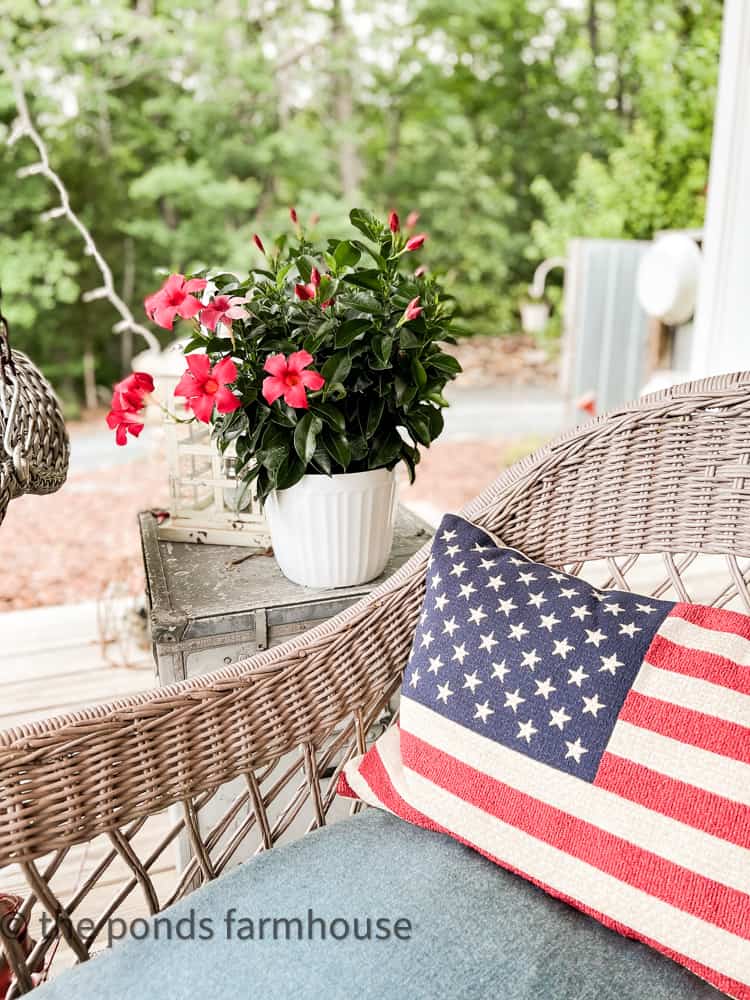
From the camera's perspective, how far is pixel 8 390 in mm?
973

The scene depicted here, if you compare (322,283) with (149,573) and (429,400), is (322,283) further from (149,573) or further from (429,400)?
(149,573)

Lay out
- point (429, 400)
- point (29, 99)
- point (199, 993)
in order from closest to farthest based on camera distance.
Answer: point (199, 993)
point (429, 400)
point (29, 99)

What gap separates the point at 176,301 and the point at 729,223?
1919 millimetres

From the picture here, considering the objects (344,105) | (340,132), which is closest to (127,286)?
(340,132)

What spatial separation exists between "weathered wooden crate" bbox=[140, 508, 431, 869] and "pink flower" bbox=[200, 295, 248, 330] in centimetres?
34

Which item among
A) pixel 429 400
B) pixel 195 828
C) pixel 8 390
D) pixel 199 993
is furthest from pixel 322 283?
pixel 199 993

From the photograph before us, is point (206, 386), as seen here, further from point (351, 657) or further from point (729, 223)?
point (729, 223)

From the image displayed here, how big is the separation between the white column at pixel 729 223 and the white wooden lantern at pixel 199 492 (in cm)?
174

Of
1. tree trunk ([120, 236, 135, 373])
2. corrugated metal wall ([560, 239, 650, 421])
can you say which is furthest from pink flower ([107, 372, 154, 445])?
tree trunk ([120, 236, 135, 373])

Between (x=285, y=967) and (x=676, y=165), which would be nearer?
(x=285, y=967)

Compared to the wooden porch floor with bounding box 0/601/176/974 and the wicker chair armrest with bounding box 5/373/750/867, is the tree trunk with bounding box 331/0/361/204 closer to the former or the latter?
the wooden porch floor with bounding box 0/601/176/974

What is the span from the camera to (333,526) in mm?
1078

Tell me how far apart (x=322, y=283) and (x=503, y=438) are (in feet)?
14.8

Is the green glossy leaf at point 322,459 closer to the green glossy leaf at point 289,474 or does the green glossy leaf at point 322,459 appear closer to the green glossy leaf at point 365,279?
the green glossy leaf at point 289,474
